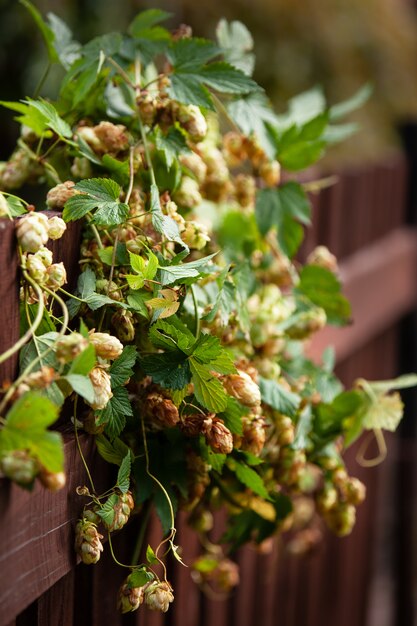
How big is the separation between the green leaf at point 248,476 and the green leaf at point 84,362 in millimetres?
279

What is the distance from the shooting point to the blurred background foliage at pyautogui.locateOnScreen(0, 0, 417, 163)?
128 inches

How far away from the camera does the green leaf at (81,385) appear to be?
22.8 inches

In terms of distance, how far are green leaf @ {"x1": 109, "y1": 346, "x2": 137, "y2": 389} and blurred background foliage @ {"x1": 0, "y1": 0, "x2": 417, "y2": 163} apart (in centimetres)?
247

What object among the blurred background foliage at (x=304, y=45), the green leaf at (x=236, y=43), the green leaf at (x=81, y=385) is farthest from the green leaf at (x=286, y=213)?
the blurred background foliage at (x=304, y=45)

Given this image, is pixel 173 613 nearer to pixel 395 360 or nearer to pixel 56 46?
pixel 56 46

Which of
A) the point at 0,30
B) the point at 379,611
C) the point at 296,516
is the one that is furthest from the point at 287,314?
the point at 379,611

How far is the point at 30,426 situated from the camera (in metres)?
0.52

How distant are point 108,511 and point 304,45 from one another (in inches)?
144

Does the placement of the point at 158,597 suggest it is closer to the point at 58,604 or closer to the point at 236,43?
the point at 58,604

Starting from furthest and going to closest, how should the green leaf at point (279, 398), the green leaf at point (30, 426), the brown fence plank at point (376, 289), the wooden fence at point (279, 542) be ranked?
the brown fence plank at point (376, 289) → the green leaf at point (279, 398) → the wooden fence at point (279, 542) → the green leaf at point (30, 426)

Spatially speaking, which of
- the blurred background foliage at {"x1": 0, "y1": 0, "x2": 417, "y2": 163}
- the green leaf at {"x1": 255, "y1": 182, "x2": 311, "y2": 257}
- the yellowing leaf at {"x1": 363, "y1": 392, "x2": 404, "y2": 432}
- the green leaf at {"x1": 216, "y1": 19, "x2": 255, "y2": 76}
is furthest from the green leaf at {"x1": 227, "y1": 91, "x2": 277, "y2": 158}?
the blurred background foliage at {"x1": 0, "y1": 0, "x2": 417, "y2": 163}

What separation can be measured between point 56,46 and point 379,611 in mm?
3189

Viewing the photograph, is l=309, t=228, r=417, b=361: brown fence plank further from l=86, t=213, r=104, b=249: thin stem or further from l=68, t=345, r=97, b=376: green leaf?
l=68, t=345, r=97, b=376: green leaf

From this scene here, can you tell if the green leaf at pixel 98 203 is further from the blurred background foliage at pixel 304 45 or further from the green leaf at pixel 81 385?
the blurred background foliage at pixel 304 45
